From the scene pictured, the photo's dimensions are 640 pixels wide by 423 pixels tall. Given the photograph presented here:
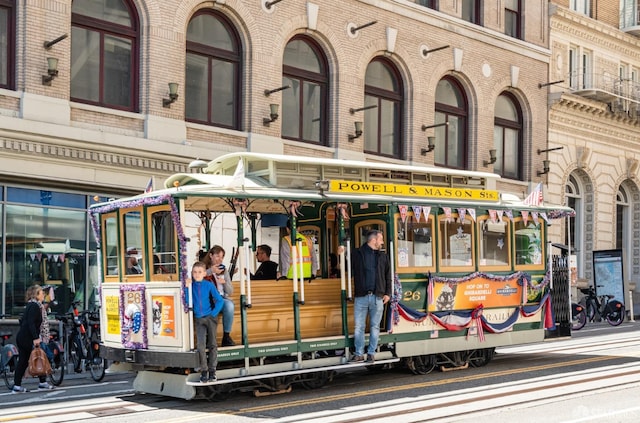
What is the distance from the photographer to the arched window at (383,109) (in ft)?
88.8

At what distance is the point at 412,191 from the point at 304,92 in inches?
447

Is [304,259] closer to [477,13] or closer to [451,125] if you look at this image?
[451,125]

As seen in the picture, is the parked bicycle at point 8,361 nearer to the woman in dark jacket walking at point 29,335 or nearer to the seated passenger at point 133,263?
the woman in dark jacket walking at point 29,335

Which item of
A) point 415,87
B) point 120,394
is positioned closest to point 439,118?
point 415,87

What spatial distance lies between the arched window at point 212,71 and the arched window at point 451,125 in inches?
321

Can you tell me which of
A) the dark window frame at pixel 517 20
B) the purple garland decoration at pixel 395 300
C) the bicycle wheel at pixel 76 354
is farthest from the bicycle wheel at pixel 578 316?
the bicycle wheel at pixel 76 354

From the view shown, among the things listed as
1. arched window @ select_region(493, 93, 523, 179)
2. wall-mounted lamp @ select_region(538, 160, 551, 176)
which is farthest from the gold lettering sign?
wall-mounted lamp @ select_region(538, 160, 551, 176)

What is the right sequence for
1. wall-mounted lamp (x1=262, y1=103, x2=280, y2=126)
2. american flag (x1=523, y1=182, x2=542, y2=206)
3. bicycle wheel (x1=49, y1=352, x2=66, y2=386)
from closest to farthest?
bicycle wheel (x1=49, y1=352, x2=66, y2=386), american flag (x1=523, y1=182, x2=542, y2=206), wall-mounted lamp (x1=262, y1=103, x2=280, y2=126)

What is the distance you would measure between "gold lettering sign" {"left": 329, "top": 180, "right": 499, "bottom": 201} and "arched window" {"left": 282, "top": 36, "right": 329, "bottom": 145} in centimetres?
986

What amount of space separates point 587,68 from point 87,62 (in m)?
21.0

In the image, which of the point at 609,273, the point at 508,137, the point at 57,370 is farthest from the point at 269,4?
the point at 609,273

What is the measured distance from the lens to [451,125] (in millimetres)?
29891

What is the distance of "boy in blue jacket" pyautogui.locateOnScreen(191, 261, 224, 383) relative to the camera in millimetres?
11594

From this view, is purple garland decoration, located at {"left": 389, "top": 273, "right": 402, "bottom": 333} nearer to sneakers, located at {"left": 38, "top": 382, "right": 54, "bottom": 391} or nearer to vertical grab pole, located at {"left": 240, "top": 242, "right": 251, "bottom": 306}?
vertical grab pole, located at {"left": 240, "top": 242, "right": 251, "bottom": 306}
